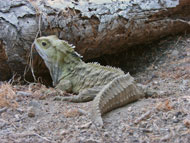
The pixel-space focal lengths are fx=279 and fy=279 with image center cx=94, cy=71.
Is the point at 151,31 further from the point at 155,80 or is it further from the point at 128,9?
the point at 155,80

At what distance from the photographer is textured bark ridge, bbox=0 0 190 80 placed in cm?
505

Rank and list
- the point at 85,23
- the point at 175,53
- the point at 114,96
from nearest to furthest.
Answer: the point at 114,96
the point at 85,23
the point at 175,53

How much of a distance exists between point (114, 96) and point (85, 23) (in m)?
Answer: 2.15

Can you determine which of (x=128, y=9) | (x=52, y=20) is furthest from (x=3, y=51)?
(x=128, y=9)

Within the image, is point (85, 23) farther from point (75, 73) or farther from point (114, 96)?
point (114, 96)

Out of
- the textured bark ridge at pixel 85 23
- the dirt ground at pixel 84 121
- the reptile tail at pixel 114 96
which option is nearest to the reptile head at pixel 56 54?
the textured bark ridge at pixel 85 23

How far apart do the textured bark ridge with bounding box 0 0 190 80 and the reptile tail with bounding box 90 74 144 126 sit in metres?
1.74

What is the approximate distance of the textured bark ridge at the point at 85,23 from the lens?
5.05 meters

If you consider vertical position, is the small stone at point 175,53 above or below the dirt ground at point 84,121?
above

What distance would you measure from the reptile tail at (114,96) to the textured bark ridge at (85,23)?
1.74m

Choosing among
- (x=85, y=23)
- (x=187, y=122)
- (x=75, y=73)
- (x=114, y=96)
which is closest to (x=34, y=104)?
(x=114, y=96)

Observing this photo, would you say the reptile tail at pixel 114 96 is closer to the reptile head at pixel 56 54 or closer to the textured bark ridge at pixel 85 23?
the reptile head at pixel 56 54

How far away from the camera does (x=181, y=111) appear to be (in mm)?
3248

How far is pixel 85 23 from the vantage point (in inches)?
215
